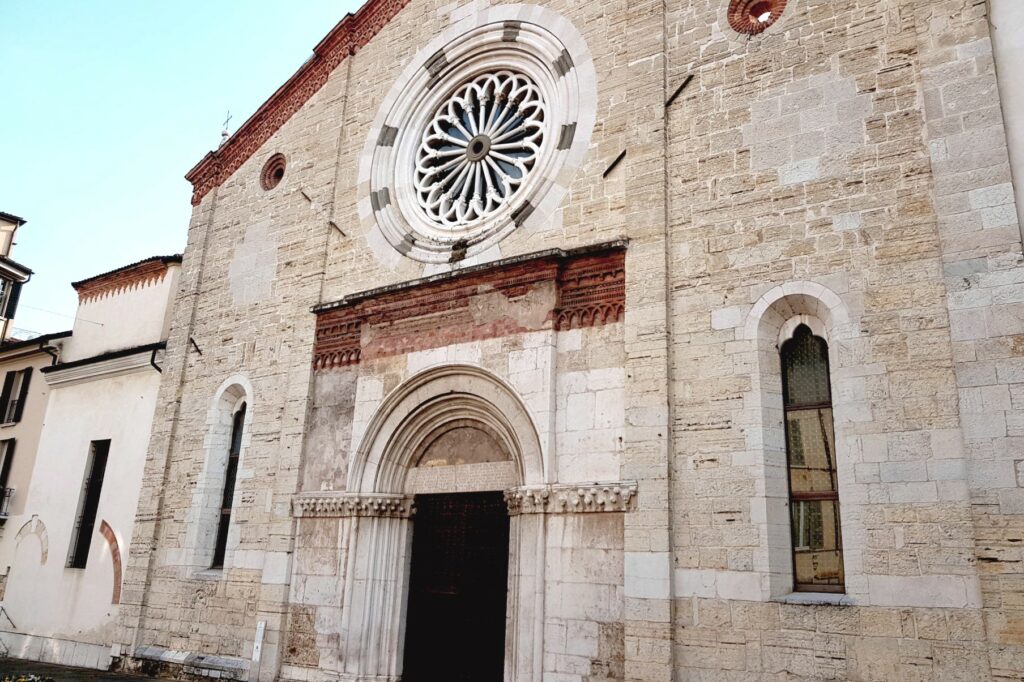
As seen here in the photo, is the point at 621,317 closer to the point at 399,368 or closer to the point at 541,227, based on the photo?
the point at 541,227

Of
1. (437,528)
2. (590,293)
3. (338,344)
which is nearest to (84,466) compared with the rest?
(338,344)

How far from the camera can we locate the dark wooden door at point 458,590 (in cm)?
1013

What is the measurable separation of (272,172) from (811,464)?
10744mm

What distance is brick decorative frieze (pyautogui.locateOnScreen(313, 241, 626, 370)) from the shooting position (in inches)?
388

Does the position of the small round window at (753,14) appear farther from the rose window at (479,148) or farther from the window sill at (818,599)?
the window sill at (818,599)

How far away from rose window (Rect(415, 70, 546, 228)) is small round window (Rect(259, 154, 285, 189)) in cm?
346

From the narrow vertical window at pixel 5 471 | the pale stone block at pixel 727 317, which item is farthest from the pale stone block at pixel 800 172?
the narrow vertical window at pixel 5 471

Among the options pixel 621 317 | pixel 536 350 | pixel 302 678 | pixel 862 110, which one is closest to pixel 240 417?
pixel 302 678

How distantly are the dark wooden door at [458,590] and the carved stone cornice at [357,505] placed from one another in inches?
12.0

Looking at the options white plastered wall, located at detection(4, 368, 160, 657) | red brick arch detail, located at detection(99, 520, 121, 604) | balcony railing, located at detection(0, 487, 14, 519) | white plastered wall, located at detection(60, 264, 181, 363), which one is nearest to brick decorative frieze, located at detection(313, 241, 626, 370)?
white plastered wall, located at detection(4, 368, 160, 657)

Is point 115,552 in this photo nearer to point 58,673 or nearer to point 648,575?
point 58,673

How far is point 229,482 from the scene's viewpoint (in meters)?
13.7

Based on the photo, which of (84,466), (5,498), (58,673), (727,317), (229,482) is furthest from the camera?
(5,498)

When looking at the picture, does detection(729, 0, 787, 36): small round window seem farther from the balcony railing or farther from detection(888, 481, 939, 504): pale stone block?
the balcony railing
